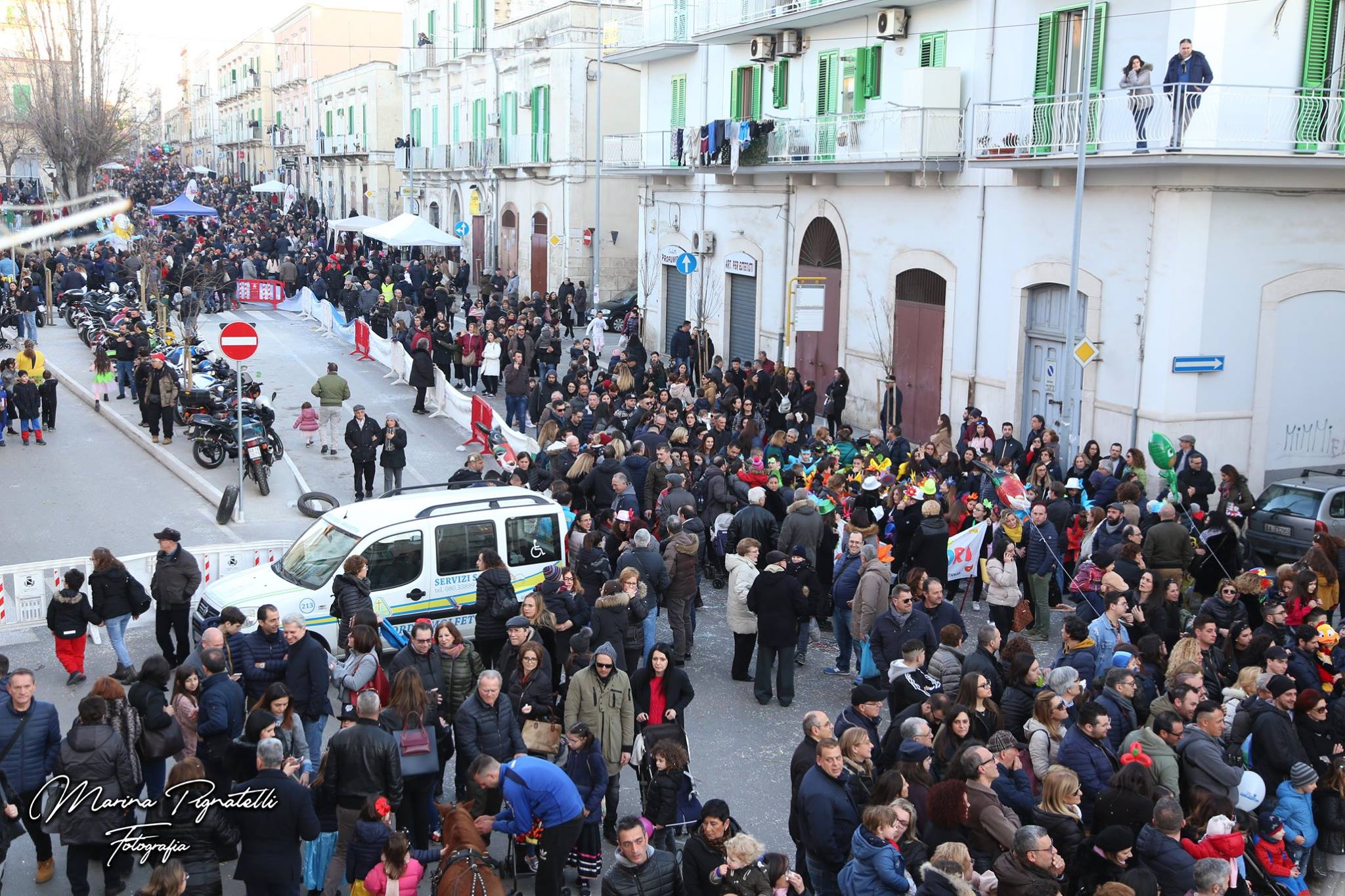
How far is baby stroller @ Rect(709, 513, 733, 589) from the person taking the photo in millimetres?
14695

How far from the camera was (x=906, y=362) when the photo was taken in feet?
78.6

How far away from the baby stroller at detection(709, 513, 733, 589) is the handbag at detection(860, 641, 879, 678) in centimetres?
345

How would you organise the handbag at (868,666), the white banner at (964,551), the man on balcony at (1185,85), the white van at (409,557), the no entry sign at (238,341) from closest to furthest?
the handbag at (868,666) → the white van at (409,557) → the white banner at (964,551) → the no entry sign at (238,341) → the man on balcony at (1185,85)

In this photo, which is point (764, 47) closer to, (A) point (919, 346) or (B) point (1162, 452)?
(A) point (919, 346)

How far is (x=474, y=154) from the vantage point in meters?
48.2

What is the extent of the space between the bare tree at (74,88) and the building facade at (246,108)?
35.6 metres

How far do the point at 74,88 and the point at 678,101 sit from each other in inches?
1074

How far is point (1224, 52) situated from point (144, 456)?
55.9ft

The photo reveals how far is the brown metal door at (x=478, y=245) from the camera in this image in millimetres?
49094

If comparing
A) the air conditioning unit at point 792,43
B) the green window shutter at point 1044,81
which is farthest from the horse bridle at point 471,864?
the air conditioning unit at point 792,43

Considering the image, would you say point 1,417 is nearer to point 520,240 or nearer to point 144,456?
point 144,456

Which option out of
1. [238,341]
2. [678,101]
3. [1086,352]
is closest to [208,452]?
[238,341]

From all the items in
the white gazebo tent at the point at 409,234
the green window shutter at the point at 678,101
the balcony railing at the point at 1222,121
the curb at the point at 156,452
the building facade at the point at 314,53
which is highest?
the building facade at the point at 314,53

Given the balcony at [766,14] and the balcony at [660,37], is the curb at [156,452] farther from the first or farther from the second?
the balcony at [660,37]
